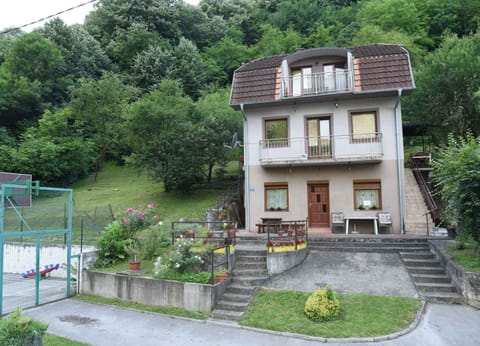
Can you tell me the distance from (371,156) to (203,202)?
10.3 metres

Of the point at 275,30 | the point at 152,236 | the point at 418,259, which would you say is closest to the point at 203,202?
the point at 152,236

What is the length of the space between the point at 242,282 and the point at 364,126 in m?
9.90

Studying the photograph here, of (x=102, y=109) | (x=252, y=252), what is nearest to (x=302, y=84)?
(x=252, y=252)

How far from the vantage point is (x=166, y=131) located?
73.9 feet

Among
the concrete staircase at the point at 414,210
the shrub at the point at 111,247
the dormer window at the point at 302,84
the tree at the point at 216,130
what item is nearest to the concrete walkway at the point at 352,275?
the concrete staircase at the point at 414,210

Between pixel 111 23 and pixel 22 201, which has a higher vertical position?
pixel 111 23

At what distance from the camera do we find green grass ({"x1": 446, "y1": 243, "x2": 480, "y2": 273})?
841 cm

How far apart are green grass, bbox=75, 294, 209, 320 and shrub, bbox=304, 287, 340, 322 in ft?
8.56

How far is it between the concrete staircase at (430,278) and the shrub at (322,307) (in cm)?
271

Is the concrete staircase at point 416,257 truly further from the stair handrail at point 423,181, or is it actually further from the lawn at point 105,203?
the lawn at point 105,203

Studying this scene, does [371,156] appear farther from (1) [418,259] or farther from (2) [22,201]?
(2) [22,201]

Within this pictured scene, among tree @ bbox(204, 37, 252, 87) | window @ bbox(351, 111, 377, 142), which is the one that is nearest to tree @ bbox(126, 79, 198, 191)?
window @ bbox(351, 111, 377, 142)

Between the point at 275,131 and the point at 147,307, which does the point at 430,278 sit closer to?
the point at 147,307

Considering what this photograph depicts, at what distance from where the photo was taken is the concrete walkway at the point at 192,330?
262 inches
